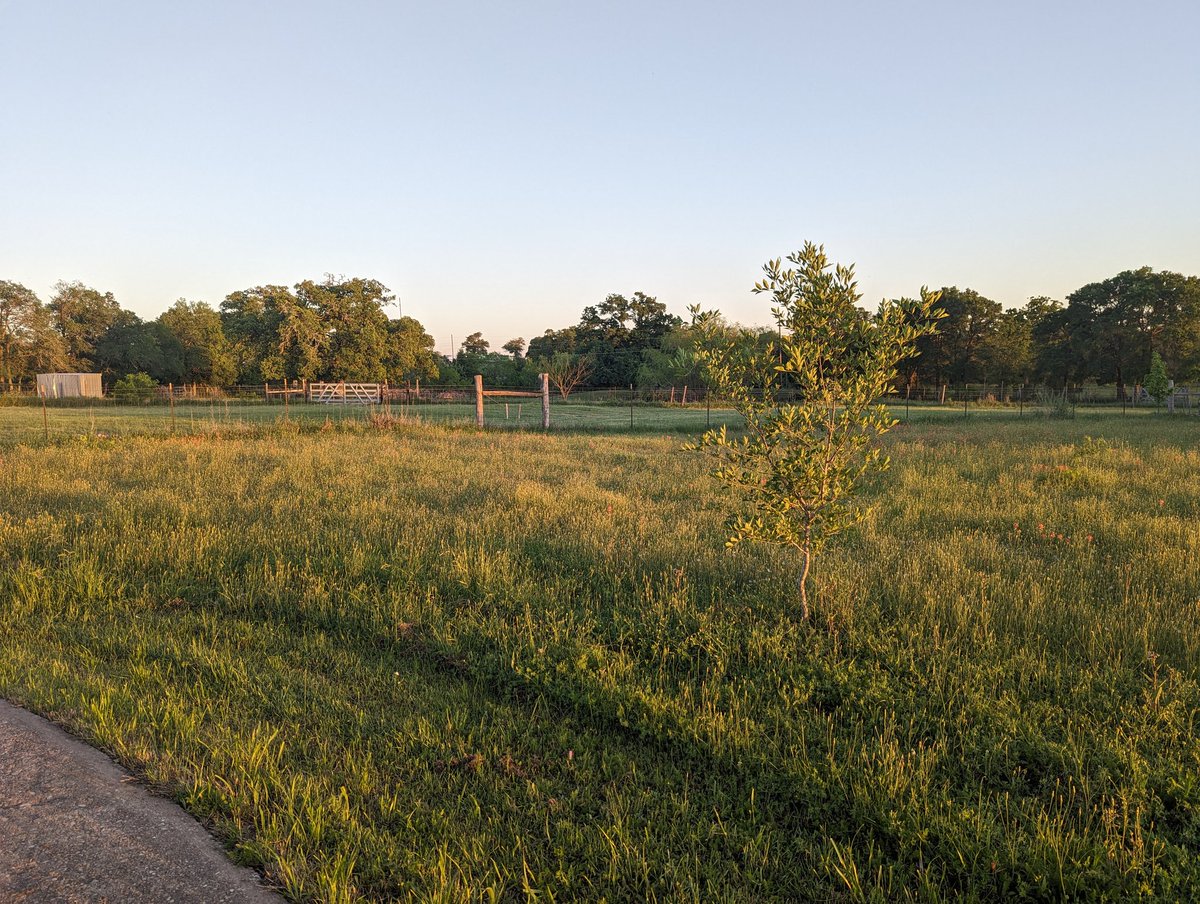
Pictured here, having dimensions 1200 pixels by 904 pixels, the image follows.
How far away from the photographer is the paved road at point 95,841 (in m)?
2.37

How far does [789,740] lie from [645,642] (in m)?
1.31

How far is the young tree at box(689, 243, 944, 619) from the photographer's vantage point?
15.6 feet

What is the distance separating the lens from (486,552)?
21.3 ft

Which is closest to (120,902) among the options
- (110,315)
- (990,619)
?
(990,619)

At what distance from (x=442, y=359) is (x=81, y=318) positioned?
36.6 meters

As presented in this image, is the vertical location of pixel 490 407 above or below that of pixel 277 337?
below

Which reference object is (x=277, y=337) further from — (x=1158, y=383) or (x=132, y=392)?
(x=1158, y=383)

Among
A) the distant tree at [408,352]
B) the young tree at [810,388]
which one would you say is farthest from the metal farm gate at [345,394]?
the young tree at [810,388]

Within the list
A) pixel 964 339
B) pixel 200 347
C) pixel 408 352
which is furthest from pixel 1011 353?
pixel 200 347

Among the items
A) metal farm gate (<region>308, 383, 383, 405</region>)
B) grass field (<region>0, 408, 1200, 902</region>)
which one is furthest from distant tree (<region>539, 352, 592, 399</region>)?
grass field (<region>0, 408, 1200, 902</region>)

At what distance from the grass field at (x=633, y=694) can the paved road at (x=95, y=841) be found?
0.45 feet

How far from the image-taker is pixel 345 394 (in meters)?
44.8

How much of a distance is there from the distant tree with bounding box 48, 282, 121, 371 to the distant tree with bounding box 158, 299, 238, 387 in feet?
17.4

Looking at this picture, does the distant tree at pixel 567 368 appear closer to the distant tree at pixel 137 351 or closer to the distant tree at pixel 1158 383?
the distant tree at pixel 137 351
